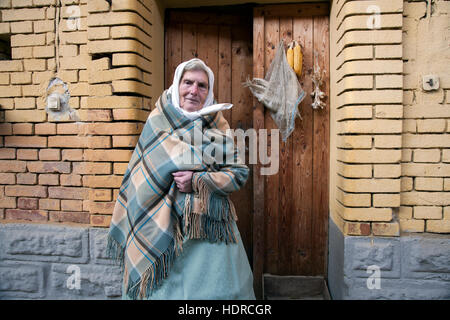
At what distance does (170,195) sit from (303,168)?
1432 mm

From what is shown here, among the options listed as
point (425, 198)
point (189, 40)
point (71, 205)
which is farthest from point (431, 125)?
point (71, 205)

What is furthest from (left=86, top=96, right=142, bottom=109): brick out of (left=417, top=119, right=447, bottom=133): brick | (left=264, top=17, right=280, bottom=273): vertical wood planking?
(left=417, top=119, right=447, bottom=133): brick

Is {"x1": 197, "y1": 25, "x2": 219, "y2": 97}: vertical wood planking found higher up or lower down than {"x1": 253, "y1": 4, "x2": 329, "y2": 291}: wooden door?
higher up

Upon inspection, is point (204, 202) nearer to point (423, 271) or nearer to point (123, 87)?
point (123, 87)

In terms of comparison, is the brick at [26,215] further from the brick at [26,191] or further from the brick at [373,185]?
the brick at [373,185]

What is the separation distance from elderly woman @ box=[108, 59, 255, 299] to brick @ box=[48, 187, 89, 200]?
30.9 inches

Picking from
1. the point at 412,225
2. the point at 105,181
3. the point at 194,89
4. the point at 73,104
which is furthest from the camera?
the point at 73,104

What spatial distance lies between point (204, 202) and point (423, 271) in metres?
1.79

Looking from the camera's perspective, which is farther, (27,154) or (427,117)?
(27,154)

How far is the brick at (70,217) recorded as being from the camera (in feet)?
7.98

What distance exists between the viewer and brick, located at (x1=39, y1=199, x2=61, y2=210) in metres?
2.45

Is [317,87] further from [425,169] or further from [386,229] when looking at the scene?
[386,229]

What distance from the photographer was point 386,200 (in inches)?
83.6

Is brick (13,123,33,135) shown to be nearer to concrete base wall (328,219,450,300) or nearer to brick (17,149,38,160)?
brick (17,149,38,160)
